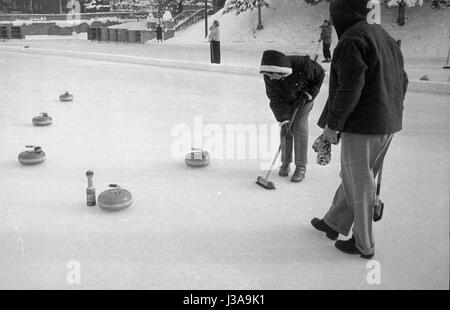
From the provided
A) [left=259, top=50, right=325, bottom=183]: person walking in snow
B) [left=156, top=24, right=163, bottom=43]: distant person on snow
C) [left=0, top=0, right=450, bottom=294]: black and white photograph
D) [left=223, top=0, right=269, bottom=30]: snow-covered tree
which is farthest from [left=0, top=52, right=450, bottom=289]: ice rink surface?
[left=156, top=24, right=163, bottom=43]: distant person on snow

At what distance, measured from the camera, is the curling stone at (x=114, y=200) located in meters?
3.50

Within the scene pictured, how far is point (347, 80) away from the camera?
7.68 ft

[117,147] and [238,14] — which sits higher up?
[238,14]

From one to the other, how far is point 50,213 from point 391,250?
8.42ft

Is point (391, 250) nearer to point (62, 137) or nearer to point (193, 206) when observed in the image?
point (193, 206)

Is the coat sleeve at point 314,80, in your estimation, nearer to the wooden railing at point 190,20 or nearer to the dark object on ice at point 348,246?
the dark object on ice at point 348,246

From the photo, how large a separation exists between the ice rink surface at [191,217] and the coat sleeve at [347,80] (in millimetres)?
951

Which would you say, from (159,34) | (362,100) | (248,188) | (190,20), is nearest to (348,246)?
(362,100)

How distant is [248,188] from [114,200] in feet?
4.12

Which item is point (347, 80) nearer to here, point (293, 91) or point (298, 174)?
point (293, 91)

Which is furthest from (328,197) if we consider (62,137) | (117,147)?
(62,137)

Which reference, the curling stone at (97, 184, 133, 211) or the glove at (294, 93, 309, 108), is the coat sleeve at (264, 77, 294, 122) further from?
the curling stone at (97, 184, 133, 211)

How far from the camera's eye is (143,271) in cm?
270

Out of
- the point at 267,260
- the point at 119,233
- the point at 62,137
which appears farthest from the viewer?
the point at 62,137
